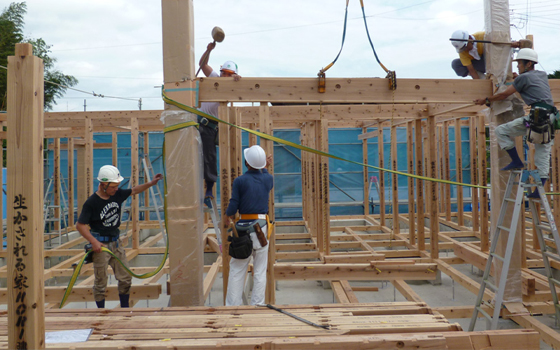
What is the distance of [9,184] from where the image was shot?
5.45 feet

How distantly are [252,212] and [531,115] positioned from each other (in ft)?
8.80

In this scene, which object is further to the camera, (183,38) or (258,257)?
(258,257)

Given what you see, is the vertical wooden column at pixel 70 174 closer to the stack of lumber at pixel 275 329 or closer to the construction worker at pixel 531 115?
the stack of lumber at pixel 275 329

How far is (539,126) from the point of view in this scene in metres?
3.66

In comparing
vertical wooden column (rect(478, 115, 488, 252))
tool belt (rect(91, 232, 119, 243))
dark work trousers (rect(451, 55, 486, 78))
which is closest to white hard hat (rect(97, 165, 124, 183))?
tool belt (rect(91, 232, 119, 243))

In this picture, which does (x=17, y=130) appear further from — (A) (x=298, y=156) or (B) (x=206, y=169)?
(A) (x=298, y=156)

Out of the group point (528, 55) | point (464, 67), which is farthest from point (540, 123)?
point (464, 67)

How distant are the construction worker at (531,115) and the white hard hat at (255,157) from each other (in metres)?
2.15

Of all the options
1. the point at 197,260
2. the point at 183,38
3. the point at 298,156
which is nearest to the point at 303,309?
the point at 197,260

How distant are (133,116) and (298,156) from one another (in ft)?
28.5

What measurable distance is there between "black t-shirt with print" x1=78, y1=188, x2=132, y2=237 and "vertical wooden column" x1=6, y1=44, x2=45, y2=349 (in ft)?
7.80

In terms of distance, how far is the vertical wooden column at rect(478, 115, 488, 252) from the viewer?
6.04m

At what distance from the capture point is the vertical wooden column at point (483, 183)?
6043 mm

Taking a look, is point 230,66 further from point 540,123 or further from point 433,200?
point 433,200
